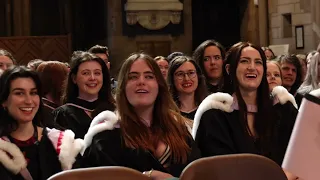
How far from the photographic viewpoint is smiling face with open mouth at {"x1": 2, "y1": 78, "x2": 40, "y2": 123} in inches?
102

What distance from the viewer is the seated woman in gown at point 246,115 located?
2834mm

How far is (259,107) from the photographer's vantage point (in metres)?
2.96

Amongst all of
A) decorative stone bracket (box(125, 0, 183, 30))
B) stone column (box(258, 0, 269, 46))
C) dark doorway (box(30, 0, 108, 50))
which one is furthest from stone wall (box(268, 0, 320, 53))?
dark doorway (box(30, 0, 108, 50))

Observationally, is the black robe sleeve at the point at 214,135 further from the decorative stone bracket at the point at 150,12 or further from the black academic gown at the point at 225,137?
the decorative stone bracket at the point at 150,12

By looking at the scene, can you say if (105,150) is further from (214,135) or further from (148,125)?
(214,135)

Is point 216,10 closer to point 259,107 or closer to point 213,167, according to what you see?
point 259,107

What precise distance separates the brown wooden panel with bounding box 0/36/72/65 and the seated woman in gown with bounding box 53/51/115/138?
4.96 meters

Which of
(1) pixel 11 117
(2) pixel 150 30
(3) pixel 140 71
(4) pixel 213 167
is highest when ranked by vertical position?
(2) pixel 150 30

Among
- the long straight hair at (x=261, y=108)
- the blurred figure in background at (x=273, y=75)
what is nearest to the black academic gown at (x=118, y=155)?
the long straight hair at (x=261, y=108)

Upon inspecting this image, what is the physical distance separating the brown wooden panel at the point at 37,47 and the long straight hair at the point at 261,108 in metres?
6.13

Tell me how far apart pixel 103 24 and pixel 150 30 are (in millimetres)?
1314

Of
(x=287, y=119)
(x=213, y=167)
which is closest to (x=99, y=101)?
(x=287, y=119)

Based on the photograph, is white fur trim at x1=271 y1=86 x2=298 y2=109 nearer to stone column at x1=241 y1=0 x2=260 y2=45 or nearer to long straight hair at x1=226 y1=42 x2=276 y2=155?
long straight hair at x1=226 y1=42 x2=276 y2=155

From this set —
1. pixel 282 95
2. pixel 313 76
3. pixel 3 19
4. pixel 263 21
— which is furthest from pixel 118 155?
pixel 3 19
